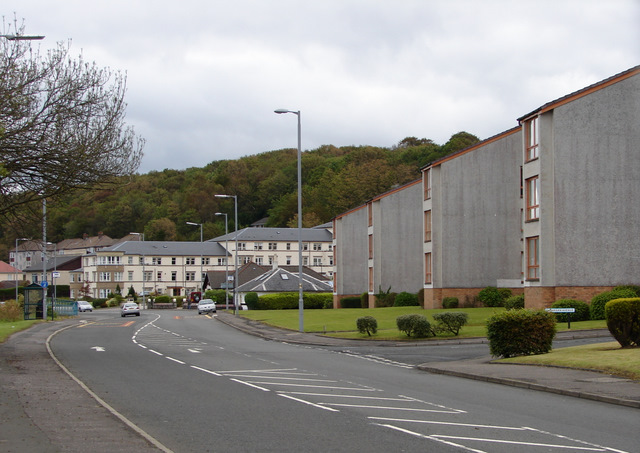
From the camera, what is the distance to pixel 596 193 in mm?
37031

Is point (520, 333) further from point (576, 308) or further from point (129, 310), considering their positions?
point (129, 310)

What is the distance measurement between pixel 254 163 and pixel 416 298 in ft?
384

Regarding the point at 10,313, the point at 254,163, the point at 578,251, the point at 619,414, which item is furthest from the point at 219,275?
the point at 619,414

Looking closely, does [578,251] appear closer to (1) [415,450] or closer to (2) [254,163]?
(1) [415,450]

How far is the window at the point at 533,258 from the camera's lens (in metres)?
37.9

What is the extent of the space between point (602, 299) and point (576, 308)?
118 centimetres

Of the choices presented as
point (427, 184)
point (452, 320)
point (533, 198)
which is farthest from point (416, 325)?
point (427, 184)

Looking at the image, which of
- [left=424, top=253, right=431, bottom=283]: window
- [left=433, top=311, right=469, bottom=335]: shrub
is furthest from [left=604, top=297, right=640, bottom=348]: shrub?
[left=424, top=253, right=431, bottom=283]: window

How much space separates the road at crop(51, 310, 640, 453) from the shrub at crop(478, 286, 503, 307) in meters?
26.9

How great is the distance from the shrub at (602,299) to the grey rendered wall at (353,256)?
42.1 metres

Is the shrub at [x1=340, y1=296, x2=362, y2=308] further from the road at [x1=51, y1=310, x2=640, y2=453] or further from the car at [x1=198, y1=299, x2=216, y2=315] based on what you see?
the road at [x1=51, y1=310, x2=640, y2=453]

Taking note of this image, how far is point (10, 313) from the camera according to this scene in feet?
169

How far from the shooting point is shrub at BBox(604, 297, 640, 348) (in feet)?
68.3

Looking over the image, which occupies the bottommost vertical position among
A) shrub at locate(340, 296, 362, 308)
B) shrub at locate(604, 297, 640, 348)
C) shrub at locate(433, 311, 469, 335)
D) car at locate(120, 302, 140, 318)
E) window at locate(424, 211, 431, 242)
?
car at locate(120, 302, 140, 318)
